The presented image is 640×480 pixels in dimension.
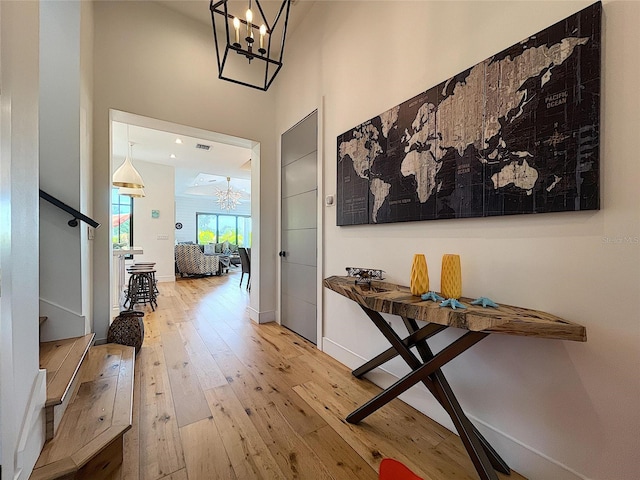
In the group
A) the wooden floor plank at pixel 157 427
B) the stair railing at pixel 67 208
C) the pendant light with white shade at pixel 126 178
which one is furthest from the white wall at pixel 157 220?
the stair railing at pixel 67 208

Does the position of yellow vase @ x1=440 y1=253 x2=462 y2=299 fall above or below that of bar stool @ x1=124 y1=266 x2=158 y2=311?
above

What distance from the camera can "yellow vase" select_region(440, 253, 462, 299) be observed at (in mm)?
1410

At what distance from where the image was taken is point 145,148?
18.9 ft

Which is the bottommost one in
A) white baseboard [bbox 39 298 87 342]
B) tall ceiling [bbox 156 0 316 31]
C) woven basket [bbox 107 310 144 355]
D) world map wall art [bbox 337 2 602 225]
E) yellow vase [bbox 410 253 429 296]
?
woven basket [bbox 107 310 144 355]

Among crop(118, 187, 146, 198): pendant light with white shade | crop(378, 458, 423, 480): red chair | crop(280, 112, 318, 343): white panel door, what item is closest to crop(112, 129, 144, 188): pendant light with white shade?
crop(118, 187, 146, 198): pendant light with white shade

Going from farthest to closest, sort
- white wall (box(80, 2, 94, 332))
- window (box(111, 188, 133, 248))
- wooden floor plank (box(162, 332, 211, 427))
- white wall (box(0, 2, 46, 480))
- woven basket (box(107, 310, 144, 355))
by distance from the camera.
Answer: window (box(111, 188, 133, 248)), woven basket (box(107, 310, 144, 355)), white wall (box(80, 2, 94, 332)), wooden floor plank (box(162, 332, 211, 427)), white wall (box(0, 2, 46, 480))

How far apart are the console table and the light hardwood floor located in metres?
0.17

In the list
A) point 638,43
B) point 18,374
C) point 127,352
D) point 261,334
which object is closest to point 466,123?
point 638,43

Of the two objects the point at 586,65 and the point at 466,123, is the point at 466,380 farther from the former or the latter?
the point at 586,65

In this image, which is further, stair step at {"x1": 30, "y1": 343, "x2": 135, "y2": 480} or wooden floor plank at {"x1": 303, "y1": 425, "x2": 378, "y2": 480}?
wooden floor plank at {"x1": 303, "y1": 425, "x2": 378, "y2": 480}

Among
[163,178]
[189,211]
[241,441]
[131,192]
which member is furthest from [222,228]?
[241,441]

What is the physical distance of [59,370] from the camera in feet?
5.28

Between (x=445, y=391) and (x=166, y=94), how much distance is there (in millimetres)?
3600

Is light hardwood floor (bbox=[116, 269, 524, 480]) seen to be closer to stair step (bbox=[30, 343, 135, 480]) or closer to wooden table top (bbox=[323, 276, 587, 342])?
stair step (bbox=[30, 343, 135, 480])
